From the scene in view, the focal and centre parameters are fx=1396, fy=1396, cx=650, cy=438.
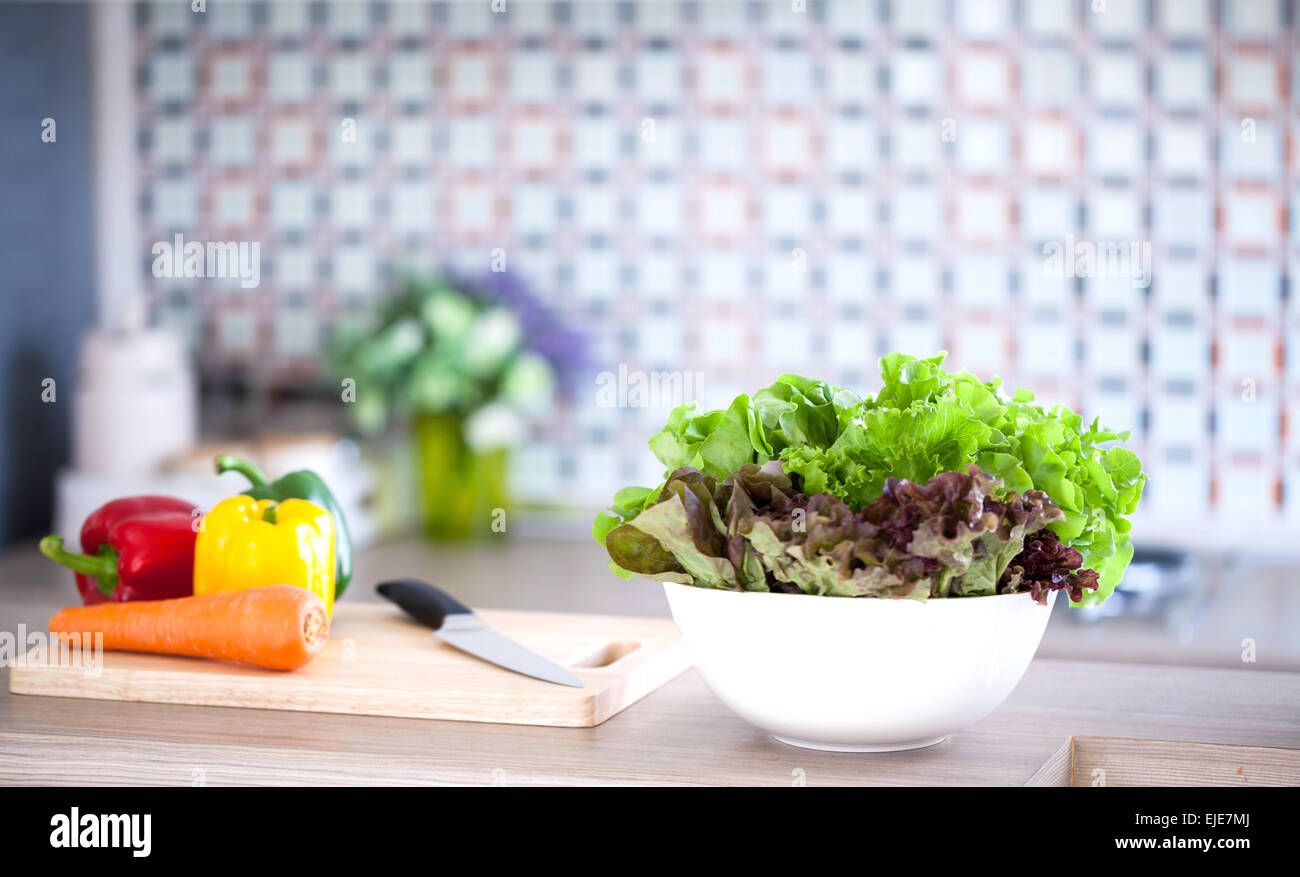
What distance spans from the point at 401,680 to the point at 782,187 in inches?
68.7

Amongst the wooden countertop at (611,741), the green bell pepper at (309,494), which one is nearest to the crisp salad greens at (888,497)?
the wooden countertop at (611,741)

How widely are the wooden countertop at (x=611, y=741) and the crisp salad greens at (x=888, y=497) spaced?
0.11m

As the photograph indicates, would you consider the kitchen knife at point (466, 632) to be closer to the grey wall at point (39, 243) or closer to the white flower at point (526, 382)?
the white flower at point (526, 382)

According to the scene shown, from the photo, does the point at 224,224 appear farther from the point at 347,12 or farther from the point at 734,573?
the point at 734,573

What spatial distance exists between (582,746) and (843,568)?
224 millimetres

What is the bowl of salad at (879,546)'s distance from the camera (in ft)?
2.53

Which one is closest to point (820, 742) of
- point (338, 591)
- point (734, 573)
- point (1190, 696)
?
point (734, 573)

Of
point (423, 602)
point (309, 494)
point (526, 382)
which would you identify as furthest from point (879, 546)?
point (526, 382)

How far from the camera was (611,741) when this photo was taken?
35.0 inches

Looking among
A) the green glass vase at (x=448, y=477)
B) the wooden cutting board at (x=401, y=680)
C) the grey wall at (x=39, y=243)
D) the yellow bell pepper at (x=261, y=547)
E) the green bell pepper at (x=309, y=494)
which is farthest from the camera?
the green glass vase at (x=448, y=477)

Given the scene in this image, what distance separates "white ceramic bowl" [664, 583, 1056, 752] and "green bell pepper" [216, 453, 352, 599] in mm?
460

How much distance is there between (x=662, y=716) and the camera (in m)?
0.95

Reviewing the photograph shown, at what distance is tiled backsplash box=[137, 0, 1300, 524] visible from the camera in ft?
7.95

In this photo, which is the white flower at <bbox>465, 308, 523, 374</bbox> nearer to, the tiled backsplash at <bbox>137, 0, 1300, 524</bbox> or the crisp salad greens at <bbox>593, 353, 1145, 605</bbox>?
the tiled backsplash at <bbox>137, 0, 1300, 524</bbox>
